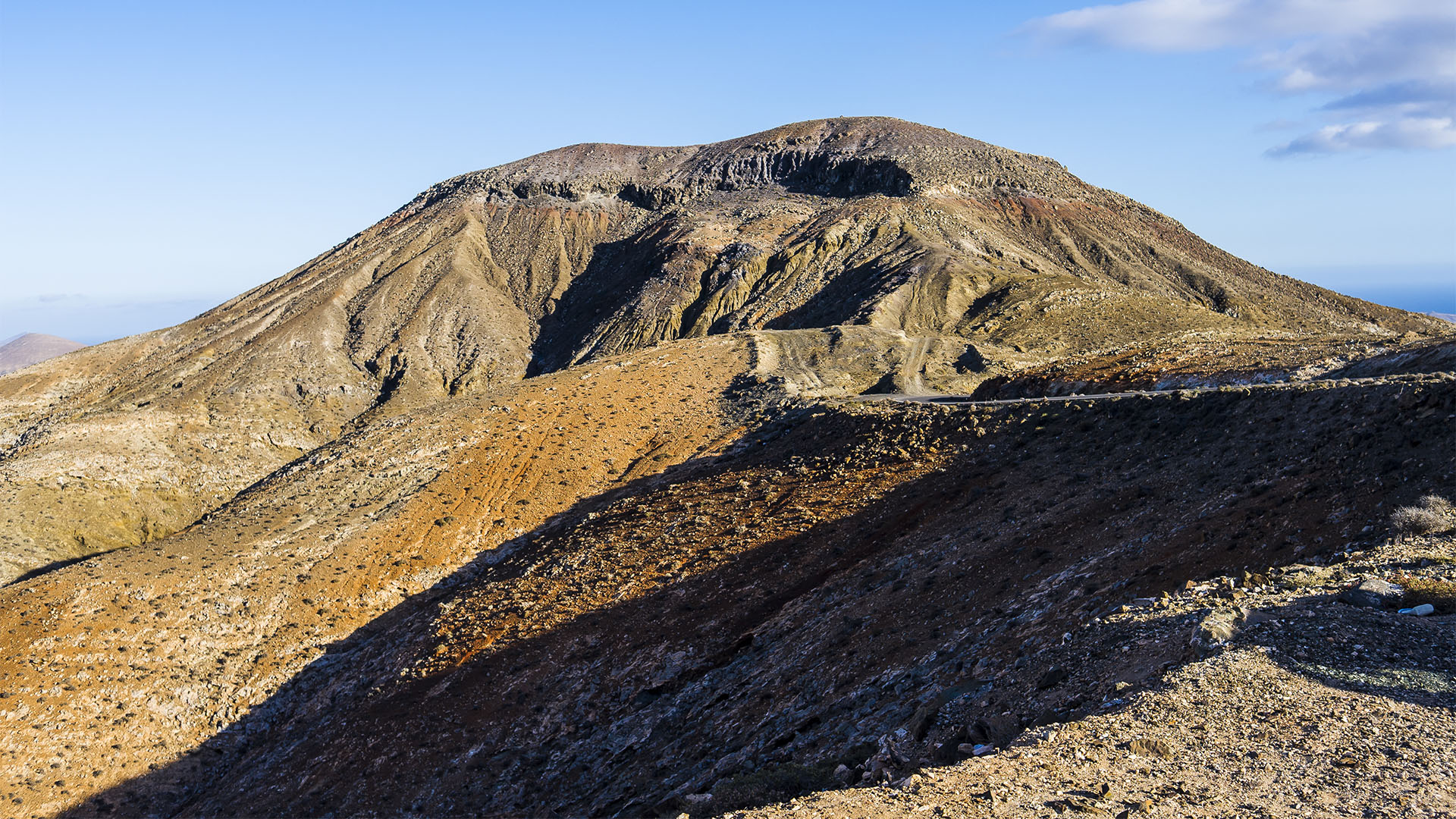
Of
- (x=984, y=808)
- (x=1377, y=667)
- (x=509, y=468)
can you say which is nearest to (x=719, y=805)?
(x=984, y=808)

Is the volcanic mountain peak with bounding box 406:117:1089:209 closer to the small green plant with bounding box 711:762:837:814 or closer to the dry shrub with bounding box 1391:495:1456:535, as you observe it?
the dry shrub with bounding box 1391:495:1456:535

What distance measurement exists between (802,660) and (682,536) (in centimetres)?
948

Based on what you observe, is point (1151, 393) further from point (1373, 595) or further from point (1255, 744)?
point (1255, 744)

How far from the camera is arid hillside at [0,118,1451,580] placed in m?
47.6

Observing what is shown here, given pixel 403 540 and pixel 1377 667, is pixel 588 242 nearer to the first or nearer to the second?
pixel 403 540

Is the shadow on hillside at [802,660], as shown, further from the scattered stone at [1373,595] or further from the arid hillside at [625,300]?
the arid hillside at [625,300]

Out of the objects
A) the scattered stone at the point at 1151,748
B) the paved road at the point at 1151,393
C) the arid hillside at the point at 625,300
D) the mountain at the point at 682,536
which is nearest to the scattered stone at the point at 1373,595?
the mountain at the point at 682,536

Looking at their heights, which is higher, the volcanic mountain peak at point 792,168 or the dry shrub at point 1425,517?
the volcanic mountain peak at point 792,168

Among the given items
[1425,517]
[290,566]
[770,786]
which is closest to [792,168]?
[290,566]

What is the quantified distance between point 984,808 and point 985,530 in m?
10.8

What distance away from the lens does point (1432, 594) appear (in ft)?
35.6

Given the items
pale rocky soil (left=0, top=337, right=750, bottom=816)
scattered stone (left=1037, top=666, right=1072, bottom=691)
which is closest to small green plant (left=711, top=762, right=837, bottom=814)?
scattered stone (left=1037, top=666, right=1072, bottom=691)

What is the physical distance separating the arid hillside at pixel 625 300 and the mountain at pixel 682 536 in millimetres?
440

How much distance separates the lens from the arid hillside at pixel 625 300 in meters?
47.6
